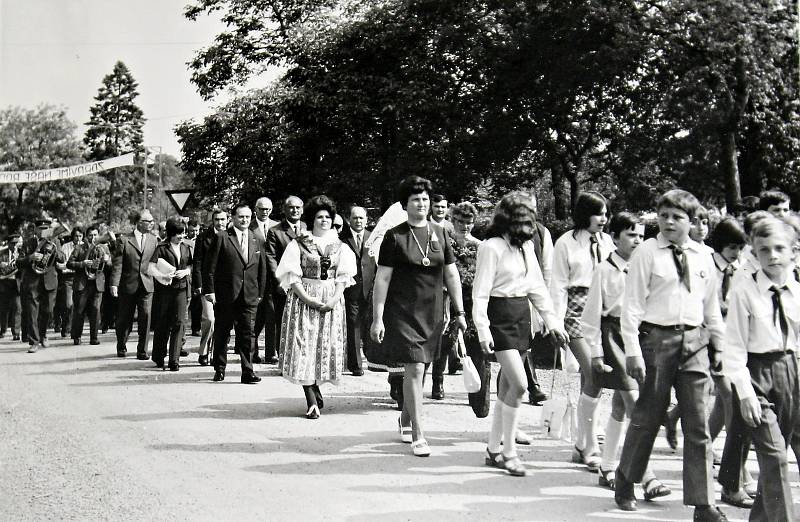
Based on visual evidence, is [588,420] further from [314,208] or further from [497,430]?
[314,208]

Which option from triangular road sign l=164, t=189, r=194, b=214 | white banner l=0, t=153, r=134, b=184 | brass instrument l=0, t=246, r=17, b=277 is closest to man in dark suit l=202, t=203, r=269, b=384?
white banner l=0, t=153, r=134, b=184

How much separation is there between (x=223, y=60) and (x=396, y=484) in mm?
12085

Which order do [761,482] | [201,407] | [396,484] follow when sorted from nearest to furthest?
[761,482], [396,484], [201,407]

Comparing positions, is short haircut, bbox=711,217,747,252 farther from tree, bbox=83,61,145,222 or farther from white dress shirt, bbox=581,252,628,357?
tree, bbox=83,61,145,222

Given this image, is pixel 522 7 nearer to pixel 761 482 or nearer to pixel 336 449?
pixel 336 449

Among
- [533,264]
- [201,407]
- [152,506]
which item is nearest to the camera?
[152,506]

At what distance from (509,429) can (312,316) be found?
9.14ft

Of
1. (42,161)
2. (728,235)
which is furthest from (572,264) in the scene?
(42,161)

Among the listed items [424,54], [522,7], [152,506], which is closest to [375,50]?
[424,54]

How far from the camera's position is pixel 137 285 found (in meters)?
13.1

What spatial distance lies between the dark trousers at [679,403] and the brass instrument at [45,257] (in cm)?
1208

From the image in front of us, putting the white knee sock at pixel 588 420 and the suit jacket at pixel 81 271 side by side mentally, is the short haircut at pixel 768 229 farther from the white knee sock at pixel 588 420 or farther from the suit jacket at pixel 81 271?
the suit jacket at pixel 81 271

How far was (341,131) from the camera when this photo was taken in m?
24.0

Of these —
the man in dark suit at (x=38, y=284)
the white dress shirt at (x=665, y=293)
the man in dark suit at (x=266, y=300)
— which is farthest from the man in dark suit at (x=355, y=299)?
the white dress shirt at (x=665, y=293)
